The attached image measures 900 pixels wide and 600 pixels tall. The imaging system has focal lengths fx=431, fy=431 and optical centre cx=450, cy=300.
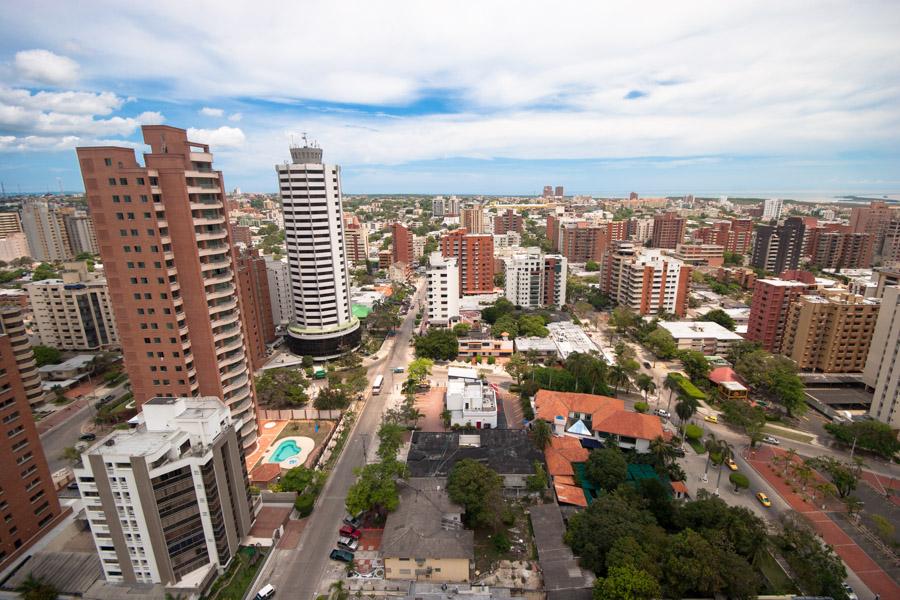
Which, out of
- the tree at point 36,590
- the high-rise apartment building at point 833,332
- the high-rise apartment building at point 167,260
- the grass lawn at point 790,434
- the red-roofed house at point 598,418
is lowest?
the grass lawn at point 790,434

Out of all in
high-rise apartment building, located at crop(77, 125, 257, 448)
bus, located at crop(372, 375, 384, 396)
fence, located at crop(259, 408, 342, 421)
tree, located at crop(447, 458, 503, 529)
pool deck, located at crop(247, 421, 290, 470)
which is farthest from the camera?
bus, located at crop(372, 375, 384, 396)

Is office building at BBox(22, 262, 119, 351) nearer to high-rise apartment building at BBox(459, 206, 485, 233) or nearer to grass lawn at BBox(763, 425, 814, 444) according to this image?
grass lawn at BBox(763, 425, 814, 444)

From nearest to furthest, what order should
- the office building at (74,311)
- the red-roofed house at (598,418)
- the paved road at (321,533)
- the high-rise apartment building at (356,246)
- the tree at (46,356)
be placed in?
the paved road at (321,533) < the red-roofed house at (598,418) < the tree at (46,356) < the office building at (74,311) < the high-rise apartment building at (356,246)

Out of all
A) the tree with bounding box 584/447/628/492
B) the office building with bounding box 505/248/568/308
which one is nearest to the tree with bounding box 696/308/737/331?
the office building with bounding box 505/248/568/308

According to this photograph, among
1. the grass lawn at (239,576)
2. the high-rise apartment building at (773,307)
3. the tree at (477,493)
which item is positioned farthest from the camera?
the high-rise apartment building at (773,307)

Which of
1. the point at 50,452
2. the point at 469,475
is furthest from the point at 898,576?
the point at 50,452

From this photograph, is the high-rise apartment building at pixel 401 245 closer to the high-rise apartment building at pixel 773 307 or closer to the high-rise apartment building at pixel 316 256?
the high-rise apartment building at pixel 316 256

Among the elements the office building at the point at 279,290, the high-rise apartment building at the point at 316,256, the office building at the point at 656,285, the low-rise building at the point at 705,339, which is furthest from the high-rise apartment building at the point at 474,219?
the low-rise building at the point at 705,339
